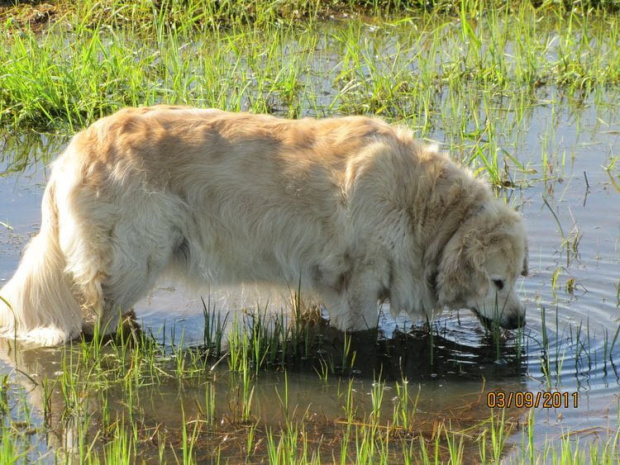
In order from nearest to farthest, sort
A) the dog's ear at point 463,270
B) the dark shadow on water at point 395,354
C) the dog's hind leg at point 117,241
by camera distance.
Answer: the dog's hind leg at point 117,241 < the dark shadow on water at point 395,354 < the dog's ear at point 463,270

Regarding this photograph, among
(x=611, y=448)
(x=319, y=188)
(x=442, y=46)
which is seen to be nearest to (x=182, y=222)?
(x=319, y=188)

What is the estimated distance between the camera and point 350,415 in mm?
5289

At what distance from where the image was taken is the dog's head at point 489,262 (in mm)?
6238

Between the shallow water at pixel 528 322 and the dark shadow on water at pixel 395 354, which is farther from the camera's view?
the dark shadow on water at pixel 395 354

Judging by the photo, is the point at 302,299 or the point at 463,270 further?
the point at 302,299

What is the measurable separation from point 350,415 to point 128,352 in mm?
1625

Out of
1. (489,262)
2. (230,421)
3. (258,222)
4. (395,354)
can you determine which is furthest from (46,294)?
(489,262)

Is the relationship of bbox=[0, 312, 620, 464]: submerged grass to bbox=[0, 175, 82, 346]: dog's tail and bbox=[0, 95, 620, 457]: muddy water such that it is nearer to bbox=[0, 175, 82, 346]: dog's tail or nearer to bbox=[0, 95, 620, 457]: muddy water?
bbox=[0, 95, 620, 457]: muddy water

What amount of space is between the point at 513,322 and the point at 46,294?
111 inches

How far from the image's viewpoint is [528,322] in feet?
21.9

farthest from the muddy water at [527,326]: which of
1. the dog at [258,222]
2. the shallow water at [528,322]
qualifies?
the dog at [258,222]
